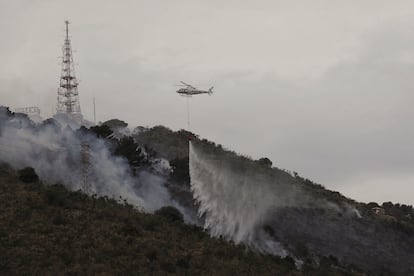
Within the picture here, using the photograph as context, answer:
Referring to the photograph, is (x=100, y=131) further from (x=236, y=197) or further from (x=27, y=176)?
(x=27, y=176)

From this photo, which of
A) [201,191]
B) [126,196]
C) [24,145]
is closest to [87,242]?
[126,196]

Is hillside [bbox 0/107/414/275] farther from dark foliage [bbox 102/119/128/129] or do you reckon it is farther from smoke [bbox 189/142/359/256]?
dark foliage [bbox 102/119/128/129]

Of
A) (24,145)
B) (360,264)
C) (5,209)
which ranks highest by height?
(24,145)

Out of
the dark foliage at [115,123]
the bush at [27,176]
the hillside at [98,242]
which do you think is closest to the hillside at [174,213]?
the hillside at [98,242]

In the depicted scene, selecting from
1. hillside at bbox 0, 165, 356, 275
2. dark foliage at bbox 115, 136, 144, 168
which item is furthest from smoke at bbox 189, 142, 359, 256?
hillside at bbox 0, 165, 356, 275

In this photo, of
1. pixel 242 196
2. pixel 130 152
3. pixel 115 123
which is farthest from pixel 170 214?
pixel 115 123

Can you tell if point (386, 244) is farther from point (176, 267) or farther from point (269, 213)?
point (176, 267)
